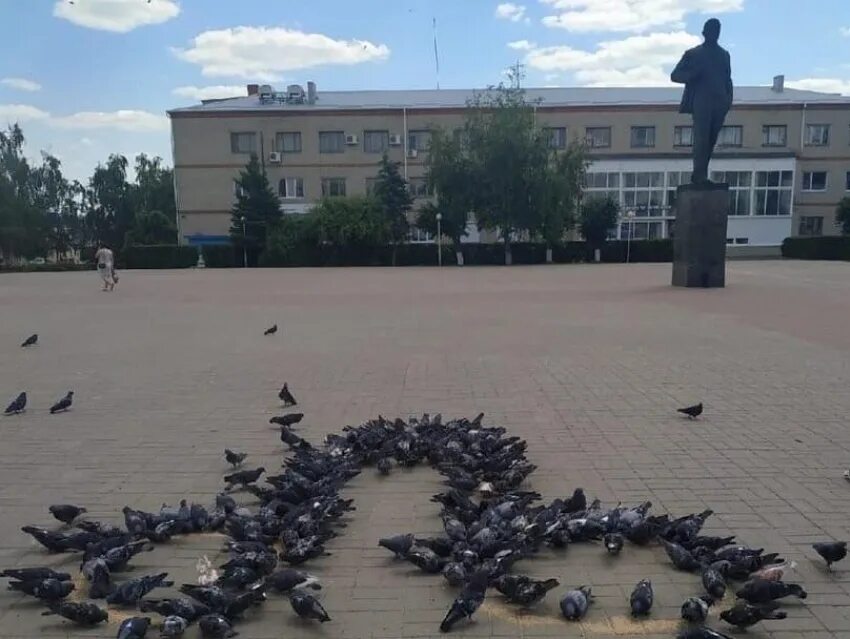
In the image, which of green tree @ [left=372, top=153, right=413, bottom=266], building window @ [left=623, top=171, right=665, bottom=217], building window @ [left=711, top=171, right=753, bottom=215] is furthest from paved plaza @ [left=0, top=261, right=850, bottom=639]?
building window @ [left=711, top=171, right=753, bottom=215]

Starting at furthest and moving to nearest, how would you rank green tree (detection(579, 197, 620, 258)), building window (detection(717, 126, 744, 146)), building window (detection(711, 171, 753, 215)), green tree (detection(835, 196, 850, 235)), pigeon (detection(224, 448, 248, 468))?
building window (detection(717, 126, 744, 146)) → building window (detection(711, 171, 753, 215)) → green tree (detection(835, 196, 850, 235)) → green tree (detection(579, 197, 620, 258)) → pigeon (detection(224, 448, 248, 468))

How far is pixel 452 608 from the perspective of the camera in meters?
3.06

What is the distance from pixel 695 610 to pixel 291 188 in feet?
186

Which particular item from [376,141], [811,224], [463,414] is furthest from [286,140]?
[463,414]

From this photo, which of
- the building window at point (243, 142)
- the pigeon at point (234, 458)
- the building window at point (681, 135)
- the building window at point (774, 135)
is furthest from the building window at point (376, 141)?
the pigeon at point (234, 458)

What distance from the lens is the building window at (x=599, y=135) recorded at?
5625 cm

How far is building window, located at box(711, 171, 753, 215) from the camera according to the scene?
54719 millimetres

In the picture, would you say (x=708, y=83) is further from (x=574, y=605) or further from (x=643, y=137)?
(x=643, y=137)

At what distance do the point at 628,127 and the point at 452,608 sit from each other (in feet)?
190

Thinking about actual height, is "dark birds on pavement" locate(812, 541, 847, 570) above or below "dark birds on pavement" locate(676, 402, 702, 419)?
above

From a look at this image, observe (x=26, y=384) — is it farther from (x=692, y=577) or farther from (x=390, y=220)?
(x=390, y=220)

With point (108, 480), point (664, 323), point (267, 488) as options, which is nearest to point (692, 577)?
point (267, 488)

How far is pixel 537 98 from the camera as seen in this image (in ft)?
179

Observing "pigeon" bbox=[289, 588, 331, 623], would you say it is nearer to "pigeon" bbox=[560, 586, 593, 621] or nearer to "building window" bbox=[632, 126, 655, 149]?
"pigeon" bbox=[560, 586, 593, 621]
